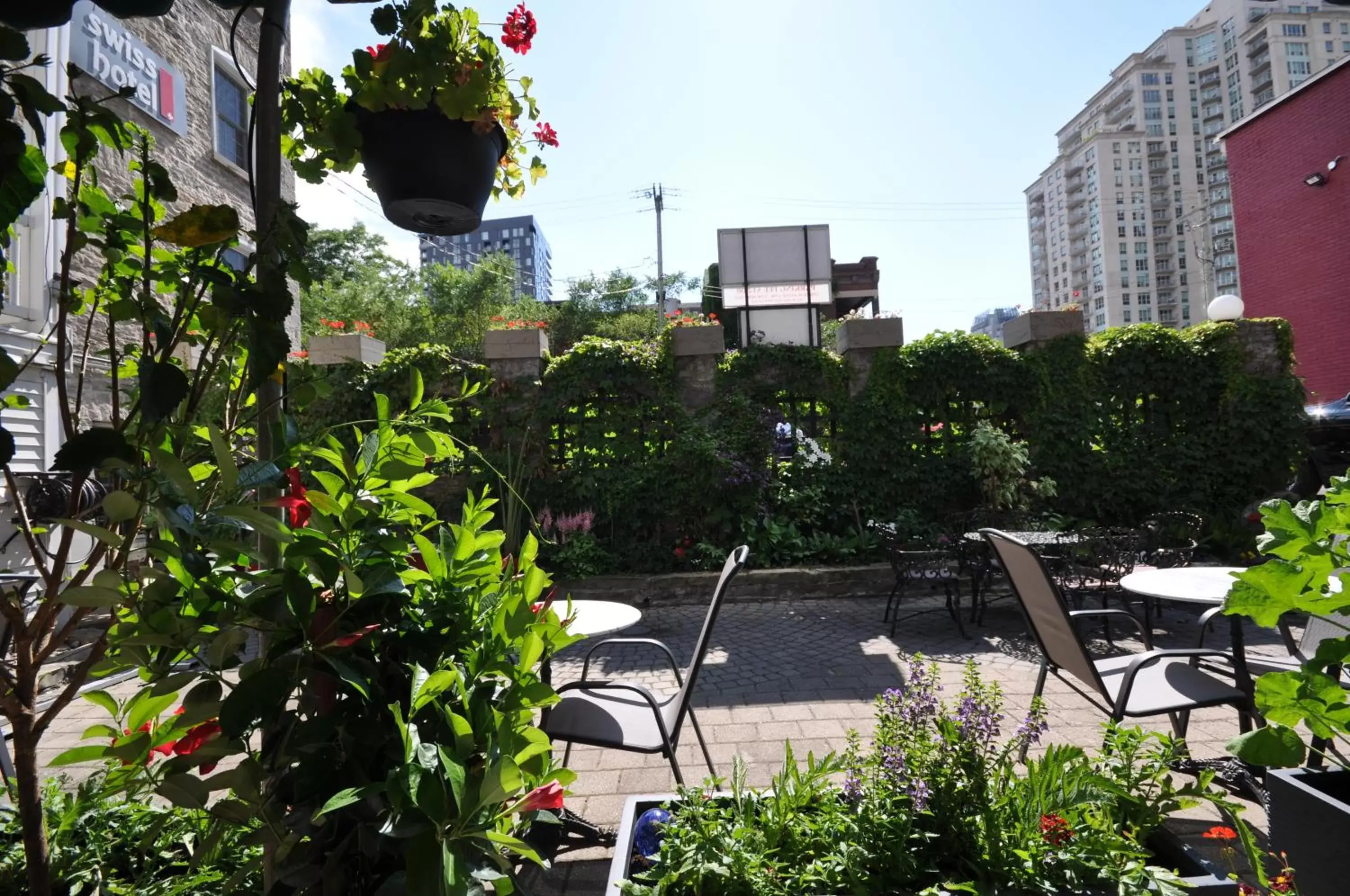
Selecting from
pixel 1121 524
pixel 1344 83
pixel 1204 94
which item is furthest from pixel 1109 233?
pixel 1121 524

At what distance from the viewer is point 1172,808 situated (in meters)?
1.35

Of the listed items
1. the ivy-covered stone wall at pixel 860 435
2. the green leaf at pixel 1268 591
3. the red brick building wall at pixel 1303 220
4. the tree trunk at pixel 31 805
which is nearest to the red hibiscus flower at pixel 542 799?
the tree trunk at pixel 31 805

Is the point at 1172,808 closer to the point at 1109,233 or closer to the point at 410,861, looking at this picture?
the point at 410,861

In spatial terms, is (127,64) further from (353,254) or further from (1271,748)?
(353,254)

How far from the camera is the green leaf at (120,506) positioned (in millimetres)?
833

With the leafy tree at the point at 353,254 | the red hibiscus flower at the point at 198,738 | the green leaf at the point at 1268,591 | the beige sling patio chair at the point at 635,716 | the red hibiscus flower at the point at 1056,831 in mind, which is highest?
the leafy tree at the point at 353,254

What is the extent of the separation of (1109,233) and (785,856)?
371ft

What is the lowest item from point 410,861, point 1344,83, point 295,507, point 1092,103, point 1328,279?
point 410,861

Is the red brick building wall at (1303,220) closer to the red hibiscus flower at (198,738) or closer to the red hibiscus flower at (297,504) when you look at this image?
the red hibiscus flower at (297,504)

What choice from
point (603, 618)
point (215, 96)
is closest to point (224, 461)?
point (603, 618)

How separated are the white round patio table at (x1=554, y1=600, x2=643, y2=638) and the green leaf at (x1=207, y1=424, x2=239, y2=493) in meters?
1.80

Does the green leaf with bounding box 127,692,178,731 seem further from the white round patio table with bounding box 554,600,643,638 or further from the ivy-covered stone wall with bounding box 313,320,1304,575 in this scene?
the ivy-covered stone wall with bounding box 313,320,1304,575

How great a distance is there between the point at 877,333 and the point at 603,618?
536cm

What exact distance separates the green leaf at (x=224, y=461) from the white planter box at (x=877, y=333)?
7105mm
